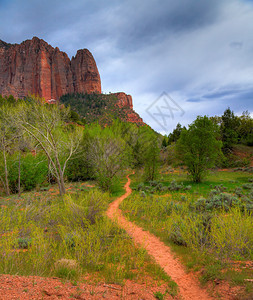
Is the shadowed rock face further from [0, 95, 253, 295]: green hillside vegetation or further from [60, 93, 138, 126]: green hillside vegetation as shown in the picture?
[0, 95, 253, 295]: green hillside vegetation

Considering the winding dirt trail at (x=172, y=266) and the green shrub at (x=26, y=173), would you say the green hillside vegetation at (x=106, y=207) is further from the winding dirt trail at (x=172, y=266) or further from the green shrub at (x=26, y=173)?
the winding dirt trail at (x=172, y=266)

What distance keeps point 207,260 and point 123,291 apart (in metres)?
2.89

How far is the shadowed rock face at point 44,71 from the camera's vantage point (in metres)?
96.6

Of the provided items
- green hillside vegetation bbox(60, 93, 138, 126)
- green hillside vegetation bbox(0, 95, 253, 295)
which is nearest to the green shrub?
green hillside vegetation bbox(0, 95, 253, 295)

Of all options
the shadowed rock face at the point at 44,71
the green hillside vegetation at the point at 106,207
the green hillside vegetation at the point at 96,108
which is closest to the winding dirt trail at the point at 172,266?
the green hillside vegetation at the point at 106,207

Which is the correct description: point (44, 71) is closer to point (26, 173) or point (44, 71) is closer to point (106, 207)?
point (26, 173)

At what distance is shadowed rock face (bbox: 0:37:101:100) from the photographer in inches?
3802

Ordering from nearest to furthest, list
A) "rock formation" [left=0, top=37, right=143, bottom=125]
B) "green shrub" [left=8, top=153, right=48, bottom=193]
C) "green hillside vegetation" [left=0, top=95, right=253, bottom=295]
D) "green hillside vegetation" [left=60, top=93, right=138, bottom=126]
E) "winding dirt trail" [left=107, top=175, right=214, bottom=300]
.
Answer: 1. "winding dirt trail" [left=107, top=175, right=214, bottom=300]
2. "green hillside vegetation" [left=0, top=95, right=253, bottom=295]
3. "green shrub" [left=8, top=153, right=48, bottom=193]
4. "green hillside vegetation" [left=60, top=93, right=138, bottom=126]
5. "rock formation" [left=0, top=37, right=143, bottom=125]

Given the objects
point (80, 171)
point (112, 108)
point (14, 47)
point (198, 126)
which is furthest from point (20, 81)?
point (198, 126)

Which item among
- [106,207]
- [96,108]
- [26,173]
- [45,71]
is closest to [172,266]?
[106,207]

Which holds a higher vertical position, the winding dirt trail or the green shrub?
the green shrub

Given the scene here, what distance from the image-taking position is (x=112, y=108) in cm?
7781

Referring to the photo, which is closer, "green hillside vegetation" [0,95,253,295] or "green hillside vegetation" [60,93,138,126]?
"green hillside vegetation" [0,95,253,295]

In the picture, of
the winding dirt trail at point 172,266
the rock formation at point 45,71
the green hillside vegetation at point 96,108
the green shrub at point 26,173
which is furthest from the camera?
the rock formation at point 45,71
